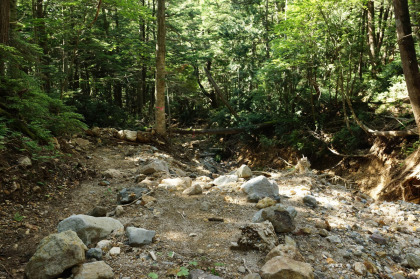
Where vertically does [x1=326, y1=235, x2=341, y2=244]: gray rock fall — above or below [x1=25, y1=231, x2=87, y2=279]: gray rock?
below

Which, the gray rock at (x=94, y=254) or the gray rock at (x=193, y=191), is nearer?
the gray rock at (x=94, y=254)

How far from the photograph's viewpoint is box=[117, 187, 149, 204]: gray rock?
13.9 ft

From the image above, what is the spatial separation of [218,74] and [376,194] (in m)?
15.1

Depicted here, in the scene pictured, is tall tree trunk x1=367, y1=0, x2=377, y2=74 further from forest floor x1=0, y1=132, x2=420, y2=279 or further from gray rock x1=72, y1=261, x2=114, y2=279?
gray rock x1=72, y1=261, x2=114, y2=279

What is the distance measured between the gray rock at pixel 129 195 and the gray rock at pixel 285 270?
2.59 metres

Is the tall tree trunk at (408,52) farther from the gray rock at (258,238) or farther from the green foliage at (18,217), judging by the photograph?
the green foliage at (18,217)

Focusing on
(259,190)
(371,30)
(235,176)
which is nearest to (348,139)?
(371,30)

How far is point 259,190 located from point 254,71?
35.4 ft

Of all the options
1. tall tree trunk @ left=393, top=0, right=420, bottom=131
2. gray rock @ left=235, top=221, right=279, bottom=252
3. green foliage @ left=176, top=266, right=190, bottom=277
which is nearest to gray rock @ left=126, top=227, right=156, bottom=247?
green foliage @ left=176, top=266, right=190, bottom=277

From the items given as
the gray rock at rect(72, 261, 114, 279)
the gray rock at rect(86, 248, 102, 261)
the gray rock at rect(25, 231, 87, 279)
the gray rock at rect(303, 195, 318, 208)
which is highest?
the gray rock at rect(25, 231, 87, 279)

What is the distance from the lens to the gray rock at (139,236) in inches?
112

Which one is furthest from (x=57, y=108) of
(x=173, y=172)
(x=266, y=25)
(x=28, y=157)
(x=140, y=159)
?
(x=266, y=25)

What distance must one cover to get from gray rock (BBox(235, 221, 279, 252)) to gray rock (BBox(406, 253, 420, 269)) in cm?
169

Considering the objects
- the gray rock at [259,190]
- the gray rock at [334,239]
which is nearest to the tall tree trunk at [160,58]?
the gray rock at [259,190]
